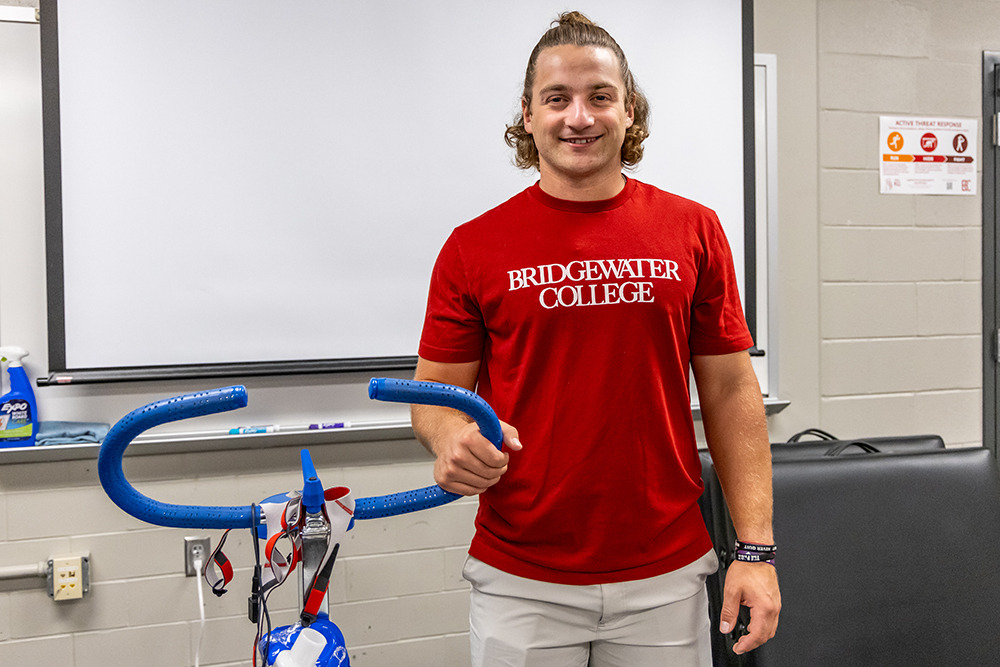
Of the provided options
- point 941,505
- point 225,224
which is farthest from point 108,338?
point 941,505

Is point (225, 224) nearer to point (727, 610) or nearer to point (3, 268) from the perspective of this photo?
point (3, 268)

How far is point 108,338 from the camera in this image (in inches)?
67.6

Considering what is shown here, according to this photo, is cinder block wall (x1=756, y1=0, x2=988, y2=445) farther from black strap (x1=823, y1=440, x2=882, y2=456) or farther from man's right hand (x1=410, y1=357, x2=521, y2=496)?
man's right hand (x1=410, y1=357, x2=521, y2=496)

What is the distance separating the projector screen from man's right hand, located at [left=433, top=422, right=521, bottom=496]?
42.4 inches

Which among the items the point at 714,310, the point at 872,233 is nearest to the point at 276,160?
the point at 714,310

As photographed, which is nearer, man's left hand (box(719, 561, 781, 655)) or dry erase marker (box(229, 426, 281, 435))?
man's left hand (box(719, 561, 781, 655))

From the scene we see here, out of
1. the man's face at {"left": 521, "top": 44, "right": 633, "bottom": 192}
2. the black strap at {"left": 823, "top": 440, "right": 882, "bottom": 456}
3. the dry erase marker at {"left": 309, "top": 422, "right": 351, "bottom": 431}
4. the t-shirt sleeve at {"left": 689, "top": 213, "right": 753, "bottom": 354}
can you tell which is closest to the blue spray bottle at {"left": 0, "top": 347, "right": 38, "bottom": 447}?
the dry erase marker at {"left": 309, "top": 422, "right": 351, "bottom": 431}

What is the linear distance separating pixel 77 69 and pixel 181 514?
145cm

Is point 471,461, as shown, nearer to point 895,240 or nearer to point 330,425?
point 330,425

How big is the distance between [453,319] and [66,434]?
1.17m

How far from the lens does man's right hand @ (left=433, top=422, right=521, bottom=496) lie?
77 cm

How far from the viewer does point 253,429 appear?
5.80 feet

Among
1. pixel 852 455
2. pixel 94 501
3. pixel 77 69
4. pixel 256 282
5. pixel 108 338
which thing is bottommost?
pixel 94 501

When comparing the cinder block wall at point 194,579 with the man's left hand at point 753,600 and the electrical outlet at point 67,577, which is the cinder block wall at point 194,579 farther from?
the man's left hand at point 753,600
